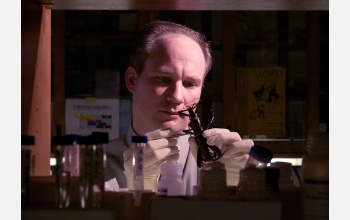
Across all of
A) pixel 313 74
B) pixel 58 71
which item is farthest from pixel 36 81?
pixel 313 74

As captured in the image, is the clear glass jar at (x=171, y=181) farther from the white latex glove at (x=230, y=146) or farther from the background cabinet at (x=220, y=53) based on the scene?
the background cabinet at (x=220, y=53)

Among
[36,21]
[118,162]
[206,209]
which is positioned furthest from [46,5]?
[206,209]

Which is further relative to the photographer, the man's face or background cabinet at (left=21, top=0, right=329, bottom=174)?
background cabinet at (left=21, top=0, right=329, bottom=174)

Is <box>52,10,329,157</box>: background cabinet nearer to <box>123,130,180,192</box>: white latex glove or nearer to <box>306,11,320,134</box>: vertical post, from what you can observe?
<box>306,11,320,134</box>: vertical post

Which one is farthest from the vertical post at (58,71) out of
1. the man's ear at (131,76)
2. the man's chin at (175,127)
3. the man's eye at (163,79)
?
the man's chin at (175,127)

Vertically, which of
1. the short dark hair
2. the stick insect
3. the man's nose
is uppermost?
the short dark hair

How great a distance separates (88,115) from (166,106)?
203 cm

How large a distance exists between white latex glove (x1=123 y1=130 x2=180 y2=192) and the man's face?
14 centimetres

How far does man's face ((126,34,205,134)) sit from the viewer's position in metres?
1.27

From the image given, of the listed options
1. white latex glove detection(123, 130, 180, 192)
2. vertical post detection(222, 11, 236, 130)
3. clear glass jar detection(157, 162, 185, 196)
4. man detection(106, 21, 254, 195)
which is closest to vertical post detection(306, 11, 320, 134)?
vertical post detection(222, 11, 236, 130)

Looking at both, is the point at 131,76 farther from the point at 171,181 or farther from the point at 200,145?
the point at 171,181

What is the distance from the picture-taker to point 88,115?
3.22 meters

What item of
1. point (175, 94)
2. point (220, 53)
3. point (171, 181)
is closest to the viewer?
point (171, 181)

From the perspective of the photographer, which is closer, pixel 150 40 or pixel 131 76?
pixel 150 40
